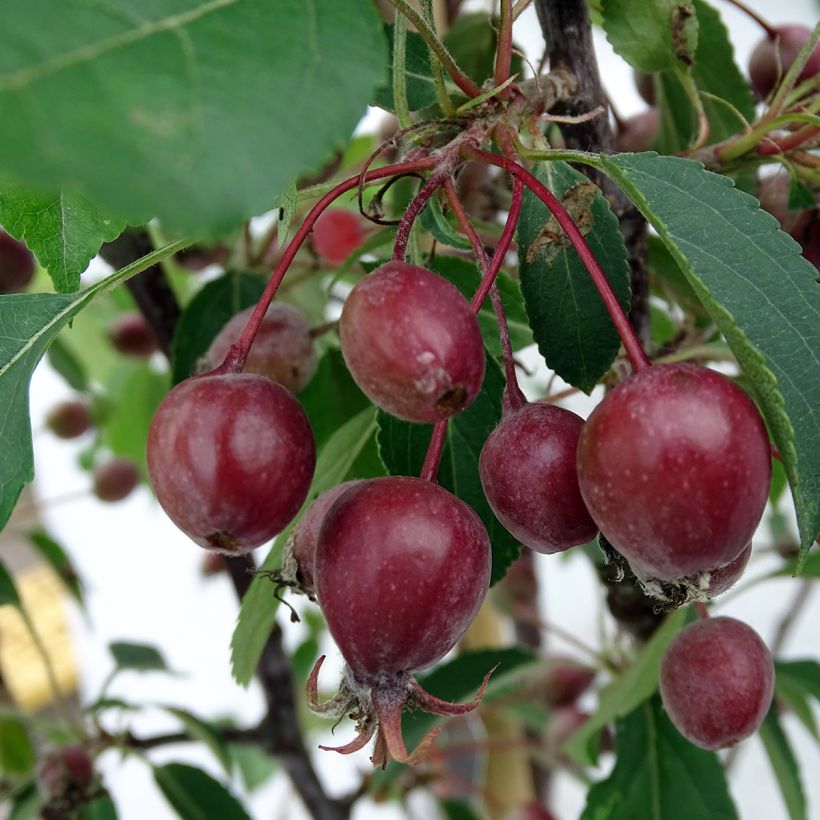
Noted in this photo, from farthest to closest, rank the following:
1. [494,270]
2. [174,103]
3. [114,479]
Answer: [114,479]
[494,270]
[174,103]

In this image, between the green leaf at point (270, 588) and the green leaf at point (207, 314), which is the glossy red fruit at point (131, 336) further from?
the green leaf at point (270, 588)

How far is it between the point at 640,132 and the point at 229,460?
17.4 inches

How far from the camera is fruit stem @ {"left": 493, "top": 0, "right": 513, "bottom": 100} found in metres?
0.38

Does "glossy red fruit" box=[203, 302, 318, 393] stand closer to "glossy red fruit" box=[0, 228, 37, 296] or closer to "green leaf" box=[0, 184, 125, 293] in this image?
"green leaf" box=[0, 184, 125, 293]

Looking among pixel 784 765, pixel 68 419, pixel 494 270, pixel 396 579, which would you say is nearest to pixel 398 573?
pixel 396 579

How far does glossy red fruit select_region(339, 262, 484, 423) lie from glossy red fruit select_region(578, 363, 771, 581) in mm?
47

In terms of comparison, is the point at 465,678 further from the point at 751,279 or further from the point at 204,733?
the point at 751,279

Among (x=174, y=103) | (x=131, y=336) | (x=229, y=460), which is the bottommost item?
(x=131, y=336)

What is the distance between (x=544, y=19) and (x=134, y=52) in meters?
0.27

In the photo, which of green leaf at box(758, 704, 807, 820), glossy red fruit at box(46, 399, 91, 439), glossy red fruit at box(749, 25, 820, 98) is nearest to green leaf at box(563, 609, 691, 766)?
green leaf at box(758, 704, 807, 820)

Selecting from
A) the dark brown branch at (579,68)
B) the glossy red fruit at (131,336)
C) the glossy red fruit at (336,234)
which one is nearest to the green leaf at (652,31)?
the dark brown branch at (579,68)

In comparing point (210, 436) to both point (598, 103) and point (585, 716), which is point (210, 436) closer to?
point (598, 103)

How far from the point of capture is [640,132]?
63 cm

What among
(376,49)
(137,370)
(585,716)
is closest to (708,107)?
(376,49)
